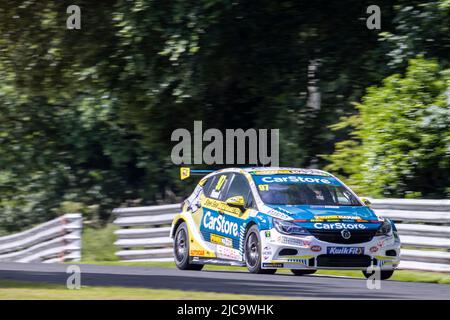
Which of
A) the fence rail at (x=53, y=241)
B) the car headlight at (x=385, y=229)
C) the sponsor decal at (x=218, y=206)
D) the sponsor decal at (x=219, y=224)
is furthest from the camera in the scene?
the fence rail at (x=53, y=241)

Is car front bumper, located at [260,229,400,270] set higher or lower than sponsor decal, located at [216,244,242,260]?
higher

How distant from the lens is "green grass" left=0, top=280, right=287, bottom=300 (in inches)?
458

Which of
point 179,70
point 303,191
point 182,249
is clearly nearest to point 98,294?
point 303,191

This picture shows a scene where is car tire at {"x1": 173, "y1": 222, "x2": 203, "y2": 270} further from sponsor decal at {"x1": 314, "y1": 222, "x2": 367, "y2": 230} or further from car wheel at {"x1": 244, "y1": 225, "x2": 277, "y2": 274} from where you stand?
sponsor decal at {"x1": 314, "y1": 222, "x2": 367, "y2": 230}

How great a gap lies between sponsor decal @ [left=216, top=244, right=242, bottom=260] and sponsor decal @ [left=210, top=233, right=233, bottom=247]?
0.20 feet

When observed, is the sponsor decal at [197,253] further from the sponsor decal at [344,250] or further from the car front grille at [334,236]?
the sponsor decal at [344,250]

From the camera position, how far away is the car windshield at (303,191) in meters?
15.6

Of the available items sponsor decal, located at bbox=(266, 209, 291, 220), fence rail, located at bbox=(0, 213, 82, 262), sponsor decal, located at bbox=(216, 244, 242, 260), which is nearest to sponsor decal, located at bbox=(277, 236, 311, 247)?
sponsor decal, located at bbox=(266, 209, 291, 220)

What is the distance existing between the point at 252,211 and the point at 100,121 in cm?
1271

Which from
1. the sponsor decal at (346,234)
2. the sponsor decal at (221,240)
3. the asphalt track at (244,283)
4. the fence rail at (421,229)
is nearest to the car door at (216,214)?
the sponsor decal at (221,240)

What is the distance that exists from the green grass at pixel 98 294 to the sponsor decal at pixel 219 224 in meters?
3.15

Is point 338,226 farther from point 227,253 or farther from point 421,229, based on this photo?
point 421,229
